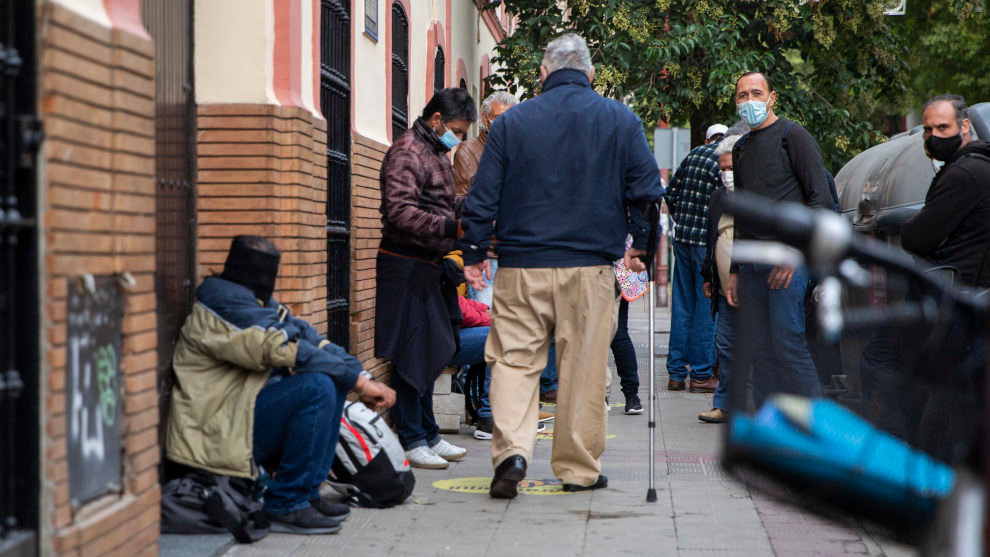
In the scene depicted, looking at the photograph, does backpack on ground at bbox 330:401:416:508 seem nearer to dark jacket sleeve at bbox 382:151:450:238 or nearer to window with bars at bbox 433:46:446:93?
dark jacket sleeve at bbox 382:151:450:238

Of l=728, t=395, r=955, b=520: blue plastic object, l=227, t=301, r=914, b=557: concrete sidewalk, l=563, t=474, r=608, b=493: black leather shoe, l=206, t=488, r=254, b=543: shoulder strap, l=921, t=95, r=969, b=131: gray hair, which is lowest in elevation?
l=227, t=301, r=914, b=557: concrete sidewalk

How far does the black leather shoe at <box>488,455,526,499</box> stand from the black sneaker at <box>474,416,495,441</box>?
2055 mm

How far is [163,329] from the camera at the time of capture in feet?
18.0

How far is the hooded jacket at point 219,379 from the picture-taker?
5055 millimetres

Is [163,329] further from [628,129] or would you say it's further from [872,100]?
[872,100]

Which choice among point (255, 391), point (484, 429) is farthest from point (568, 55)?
point (484, 429)

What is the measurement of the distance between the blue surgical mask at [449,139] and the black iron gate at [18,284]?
12.7ft

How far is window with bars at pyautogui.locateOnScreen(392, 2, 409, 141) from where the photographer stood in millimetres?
10477

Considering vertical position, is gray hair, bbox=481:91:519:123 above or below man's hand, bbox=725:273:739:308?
above

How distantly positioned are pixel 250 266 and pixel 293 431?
0.69 meters

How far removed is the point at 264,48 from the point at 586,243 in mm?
1784

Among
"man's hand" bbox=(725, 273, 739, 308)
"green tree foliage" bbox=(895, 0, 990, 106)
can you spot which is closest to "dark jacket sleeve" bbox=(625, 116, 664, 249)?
"man's hand" bbox=(725, 273, 739, 308)

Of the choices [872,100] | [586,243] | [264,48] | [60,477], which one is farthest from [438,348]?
[872,100]

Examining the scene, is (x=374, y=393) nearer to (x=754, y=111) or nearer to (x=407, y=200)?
(x=407, y=200)
